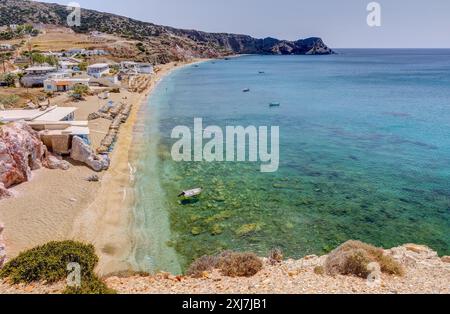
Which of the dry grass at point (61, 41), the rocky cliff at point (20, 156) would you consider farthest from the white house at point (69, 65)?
the rocky cliff at point (20, 156)

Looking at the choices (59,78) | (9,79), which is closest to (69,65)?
(59,78)

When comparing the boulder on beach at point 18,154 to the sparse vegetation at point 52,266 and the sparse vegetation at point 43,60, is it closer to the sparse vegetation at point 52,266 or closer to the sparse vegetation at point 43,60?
the sparse vegetation at point 52,266

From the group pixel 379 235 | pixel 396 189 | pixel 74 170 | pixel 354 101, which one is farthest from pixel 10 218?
pixel 354 101

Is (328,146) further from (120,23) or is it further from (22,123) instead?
(120,23)

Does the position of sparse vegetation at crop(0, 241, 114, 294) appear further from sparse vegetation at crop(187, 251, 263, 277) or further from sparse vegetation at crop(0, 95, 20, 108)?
sparse vegetation at crop(0, 95, 20, 108)

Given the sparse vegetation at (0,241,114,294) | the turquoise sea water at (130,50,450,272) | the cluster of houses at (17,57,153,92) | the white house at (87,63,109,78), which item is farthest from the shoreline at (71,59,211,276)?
the white house at (87,63,109,78)

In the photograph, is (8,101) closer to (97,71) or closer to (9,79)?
(9,79)
